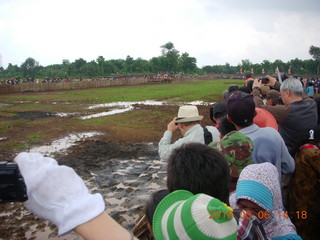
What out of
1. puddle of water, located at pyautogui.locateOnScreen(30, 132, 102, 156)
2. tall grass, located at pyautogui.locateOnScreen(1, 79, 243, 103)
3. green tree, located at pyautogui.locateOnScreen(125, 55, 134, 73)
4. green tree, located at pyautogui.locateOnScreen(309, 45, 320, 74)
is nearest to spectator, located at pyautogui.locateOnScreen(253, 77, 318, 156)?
puddle of water, located at pyautogui.locateOnScreen(30, 132, 102, 156)

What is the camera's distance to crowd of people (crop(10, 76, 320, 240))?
84 cm

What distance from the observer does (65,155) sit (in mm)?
7785

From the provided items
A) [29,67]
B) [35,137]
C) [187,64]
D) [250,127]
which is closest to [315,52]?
[187,64]

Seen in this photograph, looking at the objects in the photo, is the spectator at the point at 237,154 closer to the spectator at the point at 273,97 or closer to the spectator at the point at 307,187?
the spectator at the point at 307,187

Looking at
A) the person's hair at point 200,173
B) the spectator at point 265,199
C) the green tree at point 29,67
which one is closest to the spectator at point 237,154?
the spectator at point 265,199

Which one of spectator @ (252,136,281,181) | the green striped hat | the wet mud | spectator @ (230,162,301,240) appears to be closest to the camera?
the green striped hat

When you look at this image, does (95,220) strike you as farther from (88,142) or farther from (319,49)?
(319,49)

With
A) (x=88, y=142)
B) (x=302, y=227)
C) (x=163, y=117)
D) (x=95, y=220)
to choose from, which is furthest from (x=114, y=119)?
(x=95, y=220)

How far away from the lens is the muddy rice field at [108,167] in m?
4.27

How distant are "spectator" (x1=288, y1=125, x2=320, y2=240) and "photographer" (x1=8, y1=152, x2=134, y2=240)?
2.48 meters

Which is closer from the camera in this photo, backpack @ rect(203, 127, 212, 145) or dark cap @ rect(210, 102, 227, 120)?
backpack @ rect(203, 127, 212, 145)

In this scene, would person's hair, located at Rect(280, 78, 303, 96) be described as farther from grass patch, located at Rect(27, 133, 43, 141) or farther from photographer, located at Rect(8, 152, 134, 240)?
grass patch, located at Rect(27, 133, 43, 141)

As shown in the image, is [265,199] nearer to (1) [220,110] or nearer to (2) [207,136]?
(2) [207,136]
